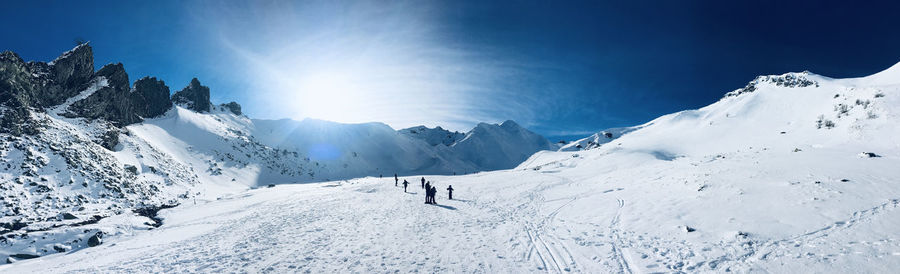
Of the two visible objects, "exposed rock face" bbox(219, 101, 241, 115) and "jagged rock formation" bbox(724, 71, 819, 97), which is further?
"exposed rock face" bbox(219, 101, 241, 115)

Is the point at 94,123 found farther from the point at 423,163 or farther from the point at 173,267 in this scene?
the point at 423,163

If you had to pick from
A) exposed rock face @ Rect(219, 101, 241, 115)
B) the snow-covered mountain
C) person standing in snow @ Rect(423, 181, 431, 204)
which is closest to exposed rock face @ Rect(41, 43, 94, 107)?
the snow-covered mountain

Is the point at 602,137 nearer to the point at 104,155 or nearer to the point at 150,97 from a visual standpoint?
the point at 104,155

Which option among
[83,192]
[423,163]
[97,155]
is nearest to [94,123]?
[97,155]

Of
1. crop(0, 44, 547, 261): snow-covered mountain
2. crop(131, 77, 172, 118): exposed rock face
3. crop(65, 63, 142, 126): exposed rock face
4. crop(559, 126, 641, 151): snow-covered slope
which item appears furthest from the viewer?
crop(559, 126, 641, 151): snow-covered slope

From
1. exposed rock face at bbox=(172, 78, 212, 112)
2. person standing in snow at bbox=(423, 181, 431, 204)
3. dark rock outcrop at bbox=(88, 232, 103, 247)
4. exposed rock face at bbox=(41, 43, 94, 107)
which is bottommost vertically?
dark rock outcrop at bbox=(88, 232, 103, 247)

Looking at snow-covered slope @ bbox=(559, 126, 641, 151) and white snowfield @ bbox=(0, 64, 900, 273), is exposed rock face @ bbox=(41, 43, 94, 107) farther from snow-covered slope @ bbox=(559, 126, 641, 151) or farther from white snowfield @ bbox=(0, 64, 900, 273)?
snow-covered slope @ bbox=(559, 126, 641, 151)

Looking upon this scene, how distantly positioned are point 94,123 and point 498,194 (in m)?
55.0

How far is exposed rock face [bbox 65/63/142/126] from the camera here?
147 ft

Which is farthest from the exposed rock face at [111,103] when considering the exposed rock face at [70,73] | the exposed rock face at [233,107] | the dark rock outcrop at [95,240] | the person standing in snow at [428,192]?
the person standing in snow at [428,192]

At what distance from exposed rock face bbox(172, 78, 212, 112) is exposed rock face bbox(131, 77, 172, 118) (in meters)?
13.9

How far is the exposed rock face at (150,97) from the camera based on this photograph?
6456 cm

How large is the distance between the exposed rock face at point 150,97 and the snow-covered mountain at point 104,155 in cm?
21

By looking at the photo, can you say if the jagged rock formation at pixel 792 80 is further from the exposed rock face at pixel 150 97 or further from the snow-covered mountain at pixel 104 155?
the exposed rock face at pixel 150 97
